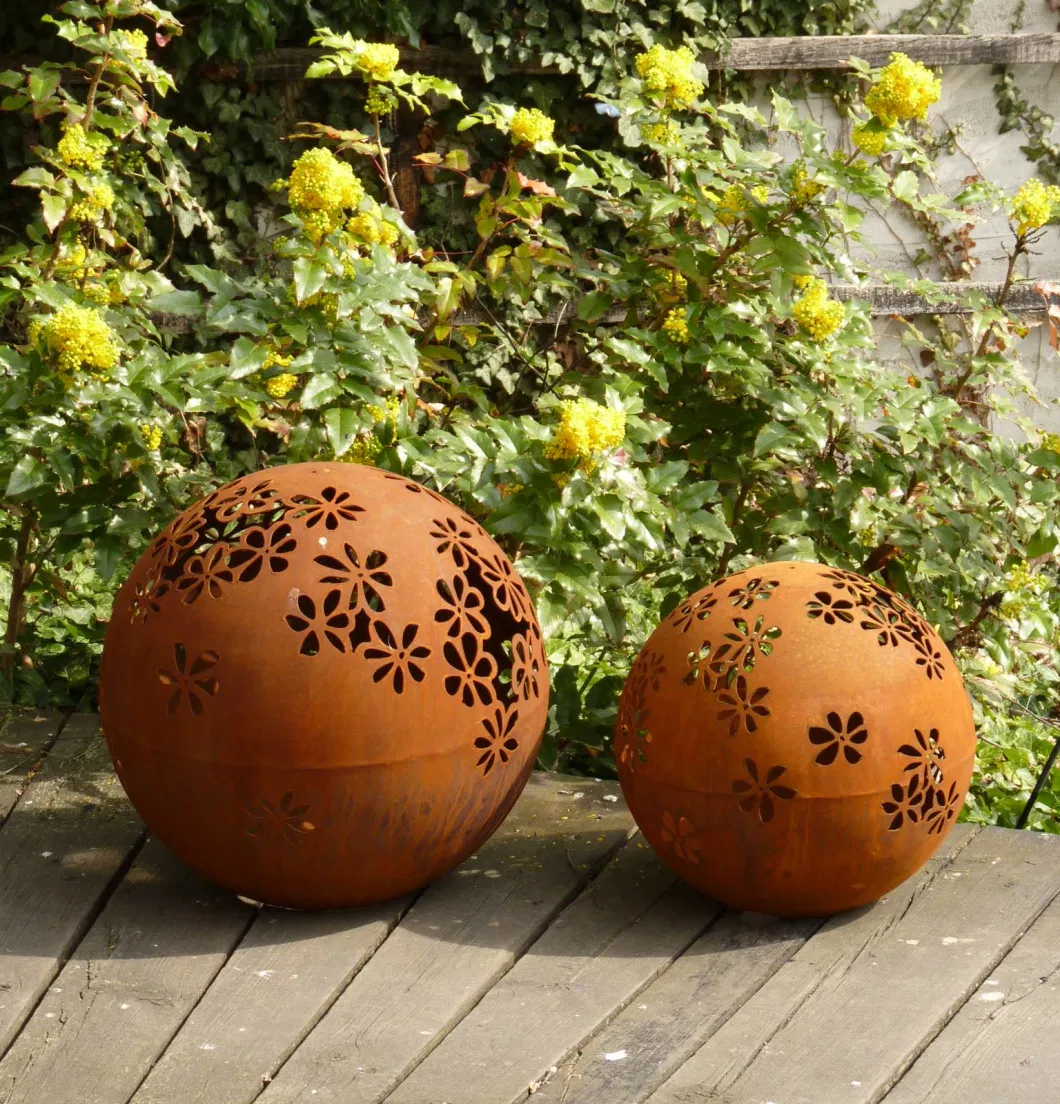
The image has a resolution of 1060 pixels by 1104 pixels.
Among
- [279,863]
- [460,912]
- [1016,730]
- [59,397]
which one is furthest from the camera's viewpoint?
[1016,730]

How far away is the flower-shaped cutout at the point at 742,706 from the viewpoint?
8.27 ft

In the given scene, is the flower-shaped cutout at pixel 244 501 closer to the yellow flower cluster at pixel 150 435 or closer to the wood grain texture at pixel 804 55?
the yellow flower cluster at pixel 150 435

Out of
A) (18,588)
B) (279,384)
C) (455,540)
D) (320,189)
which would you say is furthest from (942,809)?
(18,588)

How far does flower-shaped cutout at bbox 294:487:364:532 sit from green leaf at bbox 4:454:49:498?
93cm

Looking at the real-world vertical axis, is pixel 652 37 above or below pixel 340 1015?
above

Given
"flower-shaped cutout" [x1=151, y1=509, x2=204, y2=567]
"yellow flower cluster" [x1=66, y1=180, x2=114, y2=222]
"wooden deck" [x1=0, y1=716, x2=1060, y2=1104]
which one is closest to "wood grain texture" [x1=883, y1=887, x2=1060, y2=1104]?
"wooden deck" [x1=0, y1=716, x2=1060, y2=1104]

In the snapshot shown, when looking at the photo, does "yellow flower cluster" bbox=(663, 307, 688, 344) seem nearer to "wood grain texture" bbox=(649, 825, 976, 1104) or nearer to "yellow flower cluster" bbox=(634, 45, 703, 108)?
"yellow flower cluster" bbox=(634, 45, 703, 108)

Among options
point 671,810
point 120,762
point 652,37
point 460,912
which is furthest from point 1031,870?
point 652,37

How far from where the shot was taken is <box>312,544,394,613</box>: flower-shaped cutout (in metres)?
2.49

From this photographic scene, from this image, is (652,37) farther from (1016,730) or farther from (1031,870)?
(1031,870)

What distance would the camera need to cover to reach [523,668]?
106 inches

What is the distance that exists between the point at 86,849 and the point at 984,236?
4.60 metres

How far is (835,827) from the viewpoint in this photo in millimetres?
2518

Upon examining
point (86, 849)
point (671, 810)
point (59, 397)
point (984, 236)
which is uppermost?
point (984, 236)
